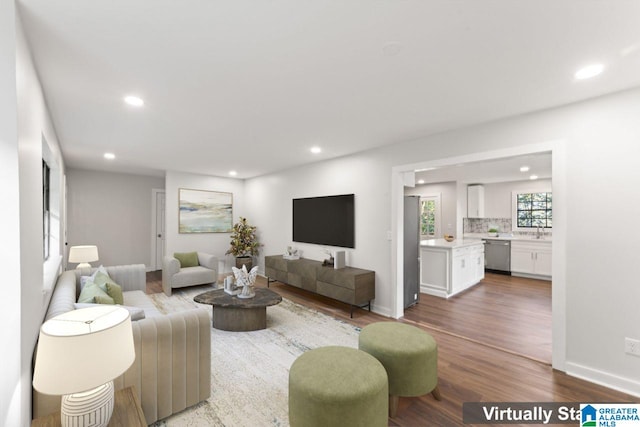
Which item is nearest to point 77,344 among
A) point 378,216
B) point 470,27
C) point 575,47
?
point 470,27

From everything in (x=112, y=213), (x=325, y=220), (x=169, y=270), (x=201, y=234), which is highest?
(x=112, y=213)

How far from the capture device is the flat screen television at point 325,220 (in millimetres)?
4523

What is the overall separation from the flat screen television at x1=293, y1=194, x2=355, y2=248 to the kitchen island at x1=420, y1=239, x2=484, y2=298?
164 cm

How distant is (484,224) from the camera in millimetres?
7875

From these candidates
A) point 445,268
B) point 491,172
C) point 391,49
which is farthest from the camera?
point 491,172

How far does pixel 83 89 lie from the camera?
2260 millimetres

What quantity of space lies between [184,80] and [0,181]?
1318 millimetres

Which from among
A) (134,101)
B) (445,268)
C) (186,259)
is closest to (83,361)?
(134,101)

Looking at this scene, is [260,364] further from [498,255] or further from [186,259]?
[498,255]

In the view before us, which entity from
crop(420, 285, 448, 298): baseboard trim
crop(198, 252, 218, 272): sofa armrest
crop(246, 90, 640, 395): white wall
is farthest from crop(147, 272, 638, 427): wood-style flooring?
crop(198, 252, 218, 272): sofa armrest

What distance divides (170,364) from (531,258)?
7.34 metres

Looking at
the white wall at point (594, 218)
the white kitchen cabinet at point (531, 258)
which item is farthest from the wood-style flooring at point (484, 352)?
the white kitchen cabinet at point (531, 258)

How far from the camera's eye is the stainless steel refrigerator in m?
4.18

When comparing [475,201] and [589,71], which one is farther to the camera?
[475,201]
